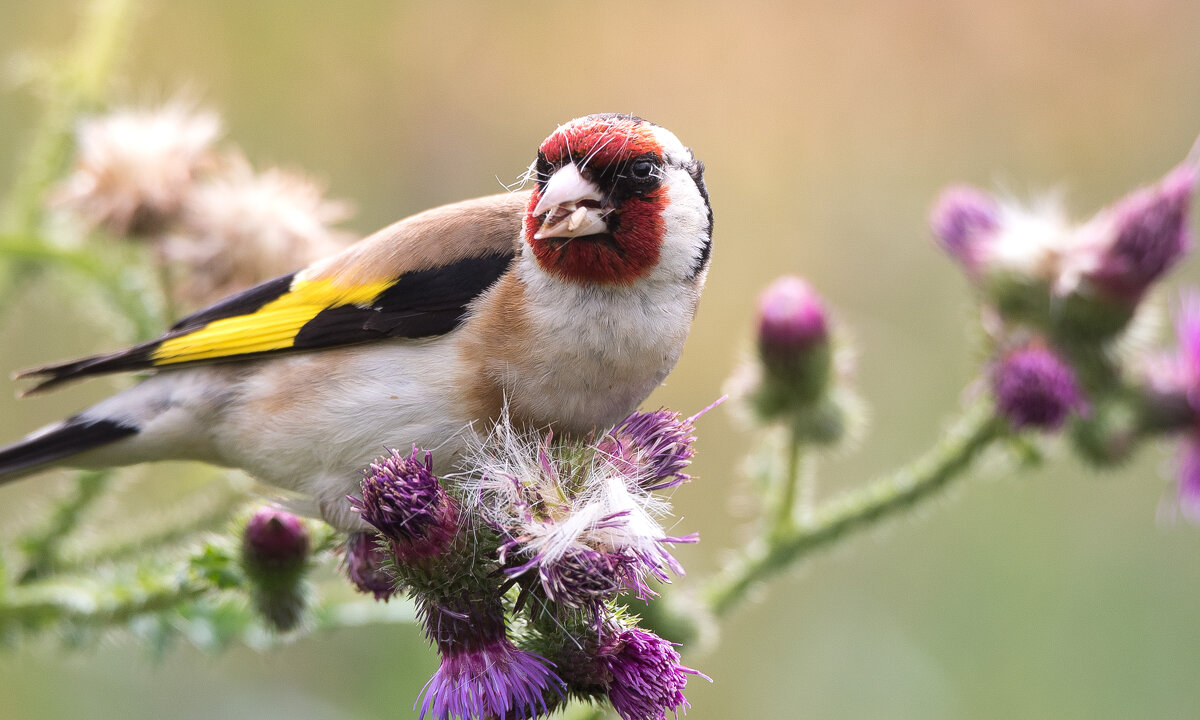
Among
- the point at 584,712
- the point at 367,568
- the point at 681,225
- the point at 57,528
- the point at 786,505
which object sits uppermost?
the point at 681,225

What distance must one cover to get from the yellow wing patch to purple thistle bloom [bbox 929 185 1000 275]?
7.00ft

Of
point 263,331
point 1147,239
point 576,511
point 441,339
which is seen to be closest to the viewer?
point 576,511

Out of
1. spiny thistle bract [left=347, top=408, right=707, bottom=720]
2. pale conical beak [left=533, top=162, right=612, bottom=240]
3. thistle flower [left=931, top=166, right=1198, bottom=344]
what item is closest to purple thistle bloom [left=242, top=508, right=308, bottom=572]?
spiny thistle bract [left=347, top=408, right=707, bottom=720]

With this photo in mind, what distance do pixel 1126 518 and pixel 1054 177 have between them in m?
2.29

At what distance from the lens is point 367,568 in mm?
2436

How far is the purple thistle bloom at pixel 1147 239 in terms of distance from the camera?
11.3 ft

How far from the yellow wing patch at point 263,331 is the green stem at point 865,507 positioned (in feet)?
4.12

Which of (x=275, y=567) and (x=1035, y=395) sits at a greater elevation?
(x=1035, y=395)

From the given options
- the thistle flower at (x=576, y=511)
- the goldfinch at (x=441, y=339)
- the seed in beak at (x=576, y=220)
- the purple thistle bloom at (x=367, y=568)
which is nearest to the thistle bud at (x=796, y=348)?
the goldfinch at (x=441, y=339)

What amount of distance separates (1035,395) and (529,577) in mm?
1833

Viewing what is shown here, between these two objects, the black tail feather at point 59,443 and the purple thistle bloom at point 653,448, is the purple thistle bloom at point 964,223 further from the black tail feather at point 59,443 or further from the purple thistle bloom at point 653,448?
the black tail feather at point 59,443

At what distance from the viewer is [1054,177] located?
682 centimetres

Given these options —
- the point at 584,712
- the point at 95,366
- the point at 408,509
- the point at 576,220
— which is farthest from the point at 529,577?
the point at 95,366

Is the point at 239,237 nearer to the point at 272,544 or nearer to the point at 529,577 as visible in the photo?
the point at 272,544
